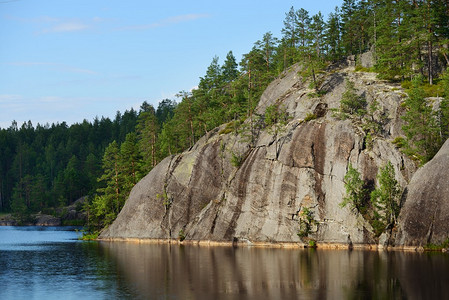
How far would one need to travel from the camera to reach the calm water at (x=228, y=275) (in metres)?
35.9

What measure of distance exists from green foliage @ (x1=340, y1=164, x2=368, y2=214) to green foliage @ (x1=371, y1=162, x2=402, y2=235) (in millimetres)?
2346

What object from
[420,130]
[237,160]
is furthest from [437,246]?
[237,160]

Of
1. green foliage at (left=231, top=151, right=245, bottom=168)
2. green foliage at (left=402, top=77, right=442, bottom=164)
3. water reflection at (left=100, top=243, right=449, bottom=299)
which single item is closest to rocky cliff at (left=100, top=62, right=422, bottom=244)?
green foliage at (left=231, top=151, right=245, bottom=168)

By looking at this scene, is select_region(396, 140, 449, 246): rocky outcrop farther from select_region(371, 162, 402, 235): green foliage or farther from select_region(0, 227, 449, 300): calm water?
select_region(0, 227, 449, 300): calm water

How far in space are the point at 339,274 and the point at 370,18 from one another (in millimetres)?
74211

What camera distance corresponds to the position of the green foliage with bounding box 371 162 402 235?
6494 centimetres

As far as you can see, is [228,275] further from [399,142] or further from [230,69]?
[230,69]

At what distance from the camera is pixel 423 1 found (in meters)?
85.8

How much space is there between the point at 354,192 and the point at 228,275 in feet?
104

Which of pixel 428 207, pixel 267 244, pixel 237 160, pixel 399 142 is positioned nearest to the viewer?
pixel 428 207

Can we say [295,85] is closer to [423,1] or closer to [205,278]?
[423,1]

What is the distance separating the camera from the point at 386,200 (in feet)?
213

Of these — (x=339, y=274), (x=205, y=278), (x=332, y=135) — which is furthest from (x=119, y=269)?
(x=332, y=135)

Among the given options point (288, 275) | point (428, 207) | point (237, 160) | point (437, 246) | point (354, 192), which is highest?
point (237, 160)
